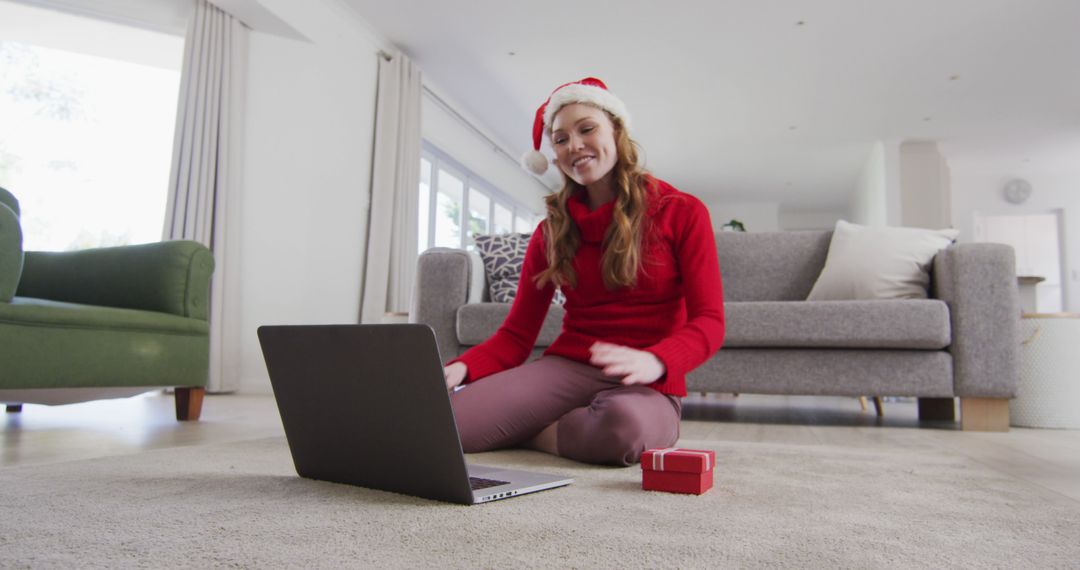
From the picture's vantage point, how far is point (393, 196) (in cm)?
484

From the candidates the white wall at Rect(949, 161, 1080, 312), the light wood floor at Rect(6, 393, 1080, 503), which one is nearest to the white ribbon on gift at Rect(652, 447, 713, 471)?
the light wood floor at Rect(6, 393, 1080, 503)

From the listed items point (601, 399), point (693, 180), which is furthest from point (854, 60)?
point (601, 399)

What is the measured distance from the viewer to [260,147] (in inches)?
162

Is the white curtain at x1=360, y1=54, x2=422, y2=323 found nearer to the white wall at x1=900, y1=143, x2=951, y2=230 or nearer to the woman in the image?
the woman

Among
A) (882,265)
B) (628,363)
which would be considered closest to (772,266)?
(882,265)

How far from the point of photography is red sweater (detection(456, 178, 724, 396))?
1426 mm

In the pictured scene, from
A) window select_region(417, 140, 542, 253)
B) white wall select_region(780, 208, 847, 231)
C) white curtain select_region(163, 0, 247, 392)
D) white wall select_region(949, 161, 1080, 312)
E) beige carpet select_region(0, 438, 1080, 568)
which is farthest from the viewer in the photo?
white wall select_region(780, 208, 847, 231)

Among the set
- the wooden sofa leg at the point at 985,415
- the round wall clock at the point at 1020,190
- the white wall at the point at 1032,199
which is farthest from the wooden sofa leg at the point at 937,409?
the round wall clock at the point at 1020,190

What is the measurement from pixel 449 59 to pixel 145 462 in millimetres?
4478

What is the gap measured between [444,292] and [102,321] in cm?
115

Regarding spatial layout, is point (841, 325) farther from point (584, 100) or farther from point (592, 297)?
point (584, 100)

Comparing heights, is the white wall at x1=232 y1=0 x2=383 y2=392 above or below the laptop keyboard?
above

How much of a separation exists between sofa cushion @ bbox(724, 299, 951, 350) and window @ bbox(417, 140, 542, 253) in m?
3.36

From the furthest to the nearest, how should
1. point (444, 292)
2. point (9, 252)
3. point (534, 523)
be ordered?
point (444, 292) → point (9, 252) → point (534, 523)
